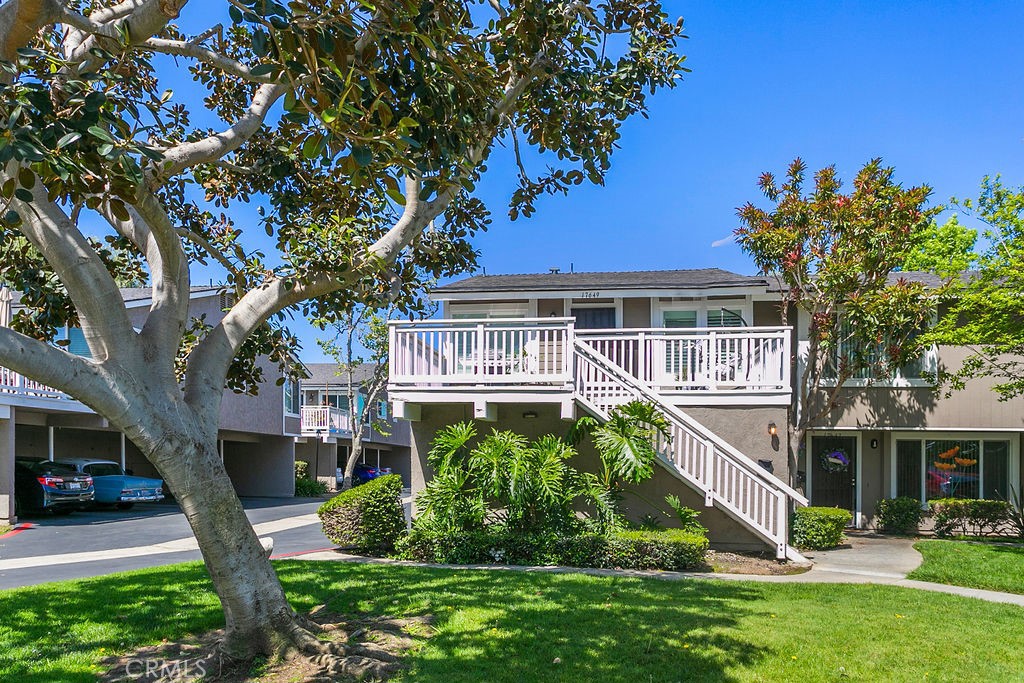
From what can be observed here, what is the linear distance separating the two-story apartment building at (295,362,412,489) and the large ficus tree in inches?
972

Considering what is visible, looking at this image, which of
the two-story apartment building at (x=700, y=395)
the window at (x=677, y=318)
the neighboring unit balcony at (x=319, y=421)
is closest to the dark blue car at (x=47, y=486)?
the two-story apartment building at (x=700, y=395)

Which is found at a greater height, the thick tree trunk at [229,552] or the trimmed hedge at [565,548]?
the thick tree trunk at [229,552]

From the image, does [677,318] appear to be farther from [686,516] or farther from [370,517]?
[370,517]

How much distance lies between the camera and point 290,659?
6.61m

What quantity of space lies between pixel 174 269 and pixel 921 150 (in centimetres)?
1463

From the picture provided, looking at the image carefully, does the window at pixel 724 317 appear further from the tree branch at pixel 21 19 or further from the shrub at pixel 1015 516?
the tree branch at pixel 21 19

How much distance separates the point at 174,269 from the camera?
703 centimetres

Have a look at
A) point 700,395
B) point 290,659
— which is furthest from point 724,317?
point 290,659

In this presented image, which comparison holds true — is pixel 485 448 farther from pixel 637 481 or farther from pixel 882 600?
pixel 882 600

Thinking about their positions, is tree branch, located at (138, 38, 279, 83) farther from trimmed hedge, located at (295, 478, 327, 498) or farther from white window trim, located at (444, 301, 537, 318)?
trimmed hedge, located at (295, 478, 327, 498)

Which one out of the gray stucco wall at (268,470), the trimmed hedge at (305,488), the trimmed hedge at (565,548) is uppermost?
the trimmed hedge at (565,548)

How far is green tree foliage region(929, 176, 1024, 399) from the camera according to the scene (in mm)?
13336

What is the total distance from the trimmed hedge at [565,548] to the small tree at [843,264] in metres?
5.40

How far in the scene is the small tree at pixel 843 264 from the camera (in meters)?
15.3
